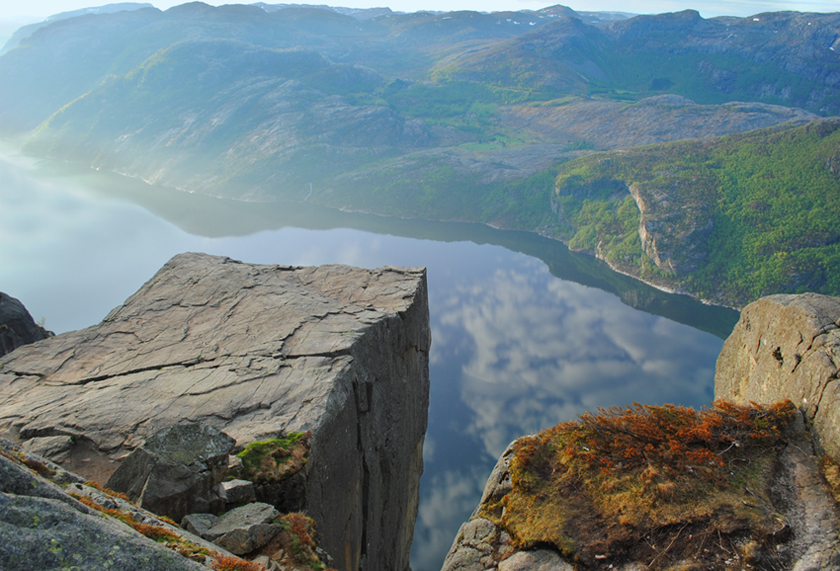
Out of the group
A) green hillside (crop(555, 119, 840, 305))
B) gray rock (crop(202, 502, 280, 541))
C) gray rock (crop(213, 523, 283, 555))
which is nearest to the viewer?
gray rock (crop(213, 523, 283, 555))

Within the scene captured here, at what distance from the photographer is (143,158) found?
12325cm

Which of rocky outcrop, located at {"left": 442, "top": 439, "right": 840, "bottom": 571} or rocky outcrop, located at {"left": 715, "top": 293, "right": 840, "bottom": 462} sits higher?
rocky outcrop, located at {"left": 715, "top": 293, "right": 840, "bottom": 462}

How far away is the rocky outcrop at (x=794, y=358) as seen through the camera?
9.17 meters

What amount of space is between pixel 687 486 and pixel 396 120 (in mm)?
137971

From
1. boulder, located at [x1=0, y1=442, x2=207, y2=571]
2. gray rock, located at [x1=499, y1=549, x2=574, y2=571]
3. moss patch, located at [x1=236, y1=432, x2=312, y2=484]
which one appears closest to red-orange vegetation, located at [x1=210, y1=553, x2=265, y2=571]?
boulder, located at [x1=0, y1=442, x2=207, y2=571]

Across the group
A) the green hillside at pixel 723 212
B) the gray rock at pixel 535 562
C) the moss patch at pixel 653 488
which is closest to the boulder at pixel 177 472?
the gray rock at pixel 535 562

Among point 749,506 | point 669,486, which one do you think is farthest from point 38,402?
point 749,506

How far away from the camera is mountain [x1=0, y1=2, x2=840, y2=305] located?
10619 centimetres

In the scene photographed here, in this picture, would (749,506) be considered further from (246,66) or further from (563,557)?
(246,66)

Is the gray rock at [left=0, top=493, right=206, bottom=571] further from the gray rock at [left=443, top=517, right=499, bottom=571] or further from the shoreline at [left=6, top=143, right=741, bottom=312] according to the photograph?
the shoreline at [left=6, top=143, right=741, bottom=312]

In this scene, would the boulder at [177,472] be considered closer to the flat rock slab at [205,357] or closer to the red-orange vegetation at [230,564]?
the flat rock slab at [205,357]

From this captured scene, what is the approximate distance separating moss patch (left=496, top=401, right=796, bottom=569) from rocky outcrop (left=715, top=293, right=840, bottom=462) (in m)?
0.60

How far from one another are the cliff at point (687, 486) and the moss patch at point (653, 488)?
19mm

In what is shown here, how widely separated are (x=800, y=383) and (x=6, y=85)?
730 ft
